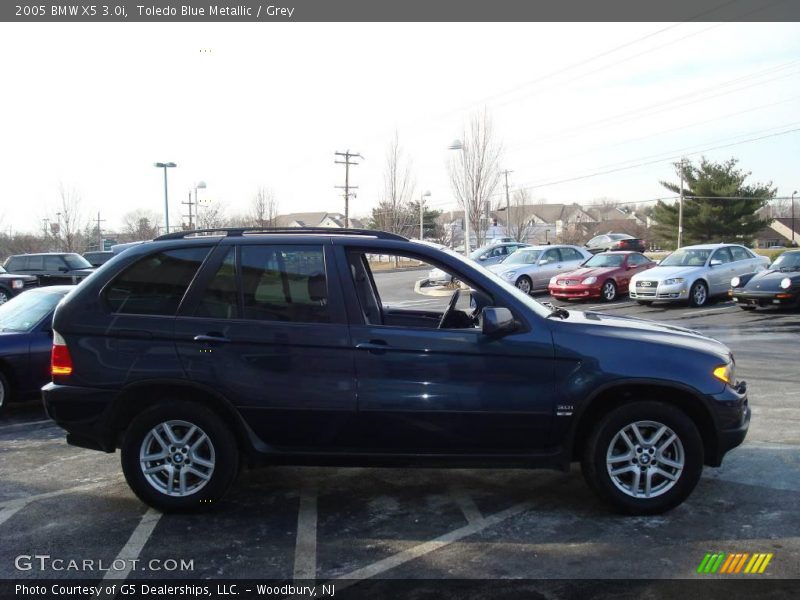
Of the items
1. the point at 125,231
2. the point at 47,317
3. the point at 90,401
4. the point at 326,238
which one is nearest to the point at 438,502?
the point at 326,238

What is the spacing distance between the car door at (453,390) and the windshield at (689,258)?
595 inches

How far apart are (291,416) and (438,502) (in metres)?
1.23

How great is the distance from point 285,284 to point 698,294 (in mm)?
15305

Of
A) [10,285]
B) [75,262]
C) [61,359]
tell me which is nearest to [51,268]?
[75,262]

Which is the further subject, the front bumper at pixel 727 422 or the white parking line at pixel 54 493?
the white parking line at pixel 54 493

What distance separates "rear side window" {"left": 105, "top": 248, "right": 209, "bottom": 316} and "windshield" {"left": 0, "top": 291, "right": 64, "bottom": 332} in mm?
3451

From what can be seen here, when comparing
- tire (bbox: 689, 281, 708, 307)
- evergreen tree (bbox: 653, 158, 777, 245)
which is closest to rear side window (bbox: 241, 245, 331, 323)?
tire (bbox: 689, 281, 708, 307)

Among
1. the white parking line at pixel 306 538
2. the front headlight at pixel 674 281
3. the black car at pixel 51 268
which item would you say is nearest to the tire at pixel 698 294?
A: the front headlight at pixel 674 281

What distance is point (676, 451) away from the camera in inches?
177

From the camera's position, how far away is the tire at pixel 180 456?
456cm

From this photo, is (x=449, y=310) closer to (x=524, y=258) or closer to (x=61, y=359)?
(x=61, y=359)

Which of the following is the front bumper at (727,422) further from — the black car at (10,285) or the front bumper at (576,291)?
the black car at (10,285)

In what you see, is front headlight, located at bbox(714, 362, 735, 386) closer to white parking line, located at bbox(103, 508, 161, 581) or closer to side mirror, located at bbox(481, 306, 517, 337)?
side mirror, located at bbox(481, 306, 517, 337)

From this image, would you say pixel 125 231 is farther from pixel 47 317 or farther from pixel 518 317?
pixel 518 317
